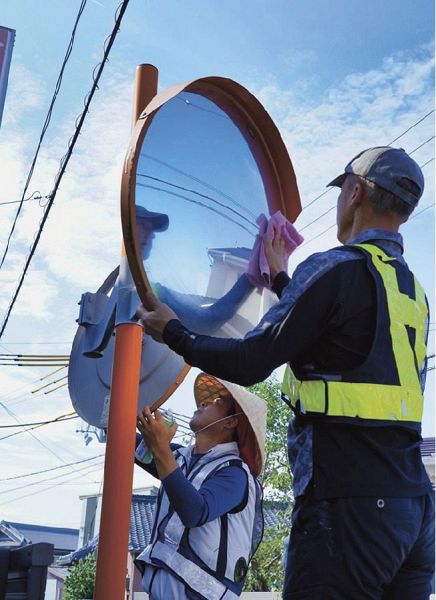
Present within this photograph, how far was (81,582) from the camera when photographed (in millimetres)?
24000

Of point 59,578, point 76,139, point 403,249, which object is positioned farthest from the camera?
point 59,578

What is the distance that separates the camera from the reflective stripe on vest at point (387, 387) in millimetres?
1839

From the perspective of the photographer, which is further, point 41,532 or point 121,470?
point 41,532

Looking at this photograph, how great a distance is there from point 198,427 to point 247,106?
4.28 feet

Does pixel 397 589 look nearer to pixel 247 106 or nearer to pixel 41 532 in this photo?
pixel 247 106

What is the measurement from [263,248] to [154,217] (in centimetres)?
38

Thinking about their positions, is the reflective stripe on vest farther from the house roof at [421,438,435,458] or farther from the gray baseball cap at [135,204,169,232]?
the house roof at [421,438,435,458]

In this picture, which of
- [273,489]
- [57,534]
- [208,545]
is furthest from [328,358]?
[57,534]

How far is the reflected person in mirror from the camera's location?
2.39 meters

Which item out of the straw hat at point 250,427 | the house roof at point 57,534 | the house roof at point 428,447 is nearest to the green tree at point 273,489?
the house roof at point 428,447

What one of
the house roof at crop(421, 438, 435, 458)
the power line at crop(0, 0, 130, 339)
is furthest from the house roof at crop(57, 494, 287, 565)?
the power line at crop(0, 0, 130, 339)

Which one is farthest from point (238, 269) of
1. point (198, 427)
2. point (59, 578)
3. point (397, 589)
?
point (59, 578)

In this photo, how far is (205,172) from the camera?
9.07 feet

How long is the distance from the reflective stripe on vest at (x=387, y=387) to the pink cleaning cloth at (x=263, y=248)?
0.57 meters
